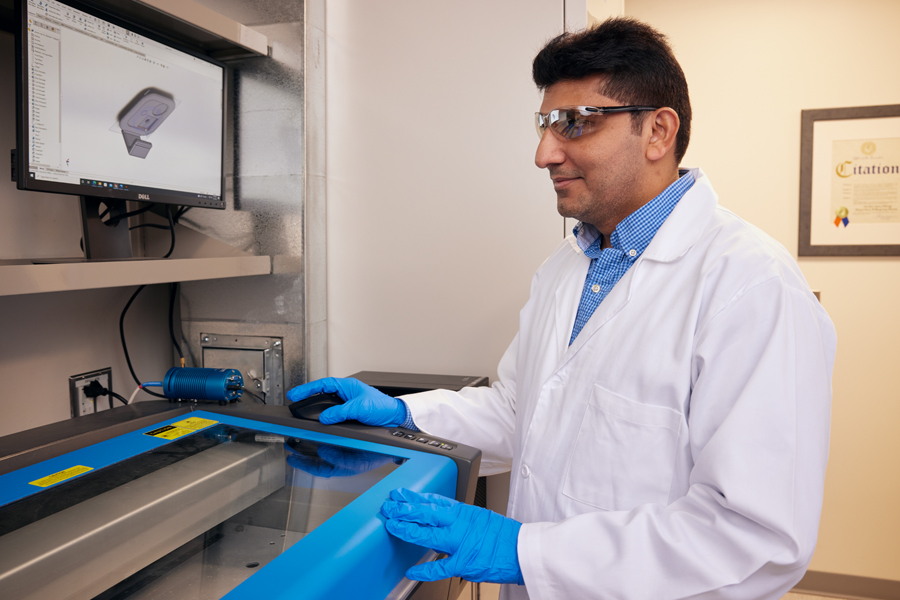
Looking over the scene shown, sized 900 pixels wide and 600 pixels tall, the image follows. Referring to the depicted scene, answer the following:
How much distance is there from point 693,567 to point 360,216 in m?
1.31

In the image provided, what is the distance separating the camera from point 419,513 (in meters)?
0.78

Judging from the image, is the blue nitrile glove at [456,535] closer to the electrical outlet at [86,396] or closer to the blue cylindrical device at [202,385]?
the blue cylindrical device at [202,385]

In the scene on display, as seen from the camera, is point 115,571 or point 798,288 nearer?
point 115,571

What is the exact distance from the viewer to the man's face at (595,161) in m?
1.01

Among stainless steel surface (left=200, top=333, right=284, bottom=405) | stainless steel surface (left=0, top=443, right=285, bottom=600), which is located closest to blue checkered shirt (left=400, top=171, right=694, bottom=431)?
stainless steel surface (left=0, top=443, right=285, bottom=600)

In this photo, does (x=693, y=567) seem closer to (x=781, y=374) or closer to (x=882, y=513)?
(x=781, y=374)

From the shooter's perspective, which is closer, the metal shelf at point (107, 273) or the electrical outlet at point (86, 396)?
the metal shelf at point (107, 273)

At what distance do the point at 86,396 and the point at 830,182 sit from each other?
8.76 ft

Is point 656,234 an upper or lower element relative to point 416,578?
upper

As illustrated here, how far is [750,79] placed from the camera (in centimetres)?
236

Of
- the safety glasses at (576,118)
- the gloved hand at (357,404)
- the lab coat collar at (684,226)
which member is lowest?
the gloved hand at (357,404)

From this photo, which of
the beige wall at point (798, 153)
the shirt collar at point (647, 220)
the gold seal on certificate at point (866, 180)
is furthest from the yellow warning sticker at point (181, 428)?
the gold seal on certificate at point (866, 180)

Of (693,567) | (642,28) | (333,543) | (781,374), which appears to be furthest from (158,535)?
(642,28)

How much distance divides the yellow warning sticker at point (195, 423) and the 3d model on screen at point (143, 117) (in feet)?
1.97
